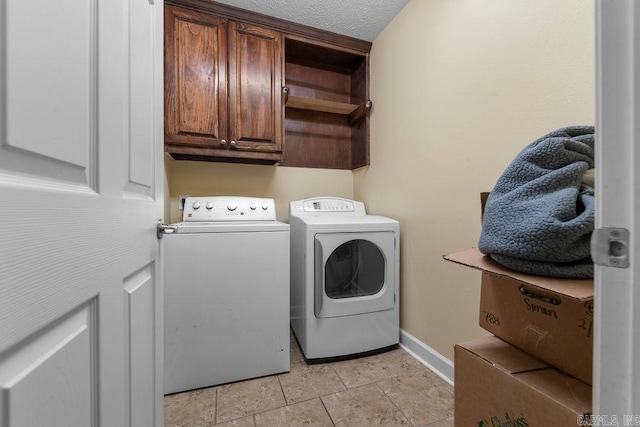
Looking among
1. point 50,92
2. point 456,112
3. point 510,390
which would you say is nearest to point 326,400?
point 510,390

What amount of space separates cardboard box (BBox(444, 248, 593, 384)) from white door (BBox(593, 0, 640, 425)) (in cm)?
15

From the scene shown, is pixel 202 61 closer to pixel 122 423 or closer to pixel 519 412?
pixel 122 423

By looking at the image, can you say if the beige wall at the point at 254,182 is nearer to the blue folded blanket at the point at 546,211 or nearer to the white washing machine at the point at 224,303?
the white washing machine at the point at 224,303

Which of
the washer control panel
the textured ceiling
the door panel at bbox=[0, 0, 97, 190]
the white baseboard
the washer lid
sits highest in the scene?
the textured ceiling

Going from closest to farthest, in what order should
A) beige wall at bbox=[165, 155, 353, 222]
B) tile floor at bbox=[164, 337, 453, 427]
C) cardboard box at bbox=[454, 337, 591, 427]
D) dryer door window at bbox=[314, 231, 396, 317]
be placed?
cardboard box at bbox=[454, 337, 591, 427] < tile floor at bbox=[164, 337, 453, 427] < dryer door window at bbox=[314, 231, 396, 317] < beige wall at bbox=[165, 155, 353, 222]

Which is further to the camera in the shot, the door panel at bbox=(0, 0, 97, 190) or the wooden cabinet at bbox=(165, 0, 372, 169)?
the wooden cabinet at bbox=(165, 0, 372, 169)

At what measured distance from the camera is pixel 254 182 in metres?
2.14

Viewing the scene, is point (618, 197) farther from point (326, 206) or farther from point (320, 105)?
point (320, 105)

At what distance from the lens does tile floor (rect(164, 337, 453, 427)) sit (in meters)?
1.17

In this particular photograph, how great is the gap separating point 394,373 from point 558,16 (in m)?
1.80

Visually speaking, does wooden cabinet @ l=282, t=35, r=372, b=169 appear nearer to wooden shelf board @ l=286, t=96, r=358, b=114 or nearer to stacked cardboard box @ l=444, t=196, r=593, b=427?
wooden shelf board @ l=286, t=96, r=358, b=114

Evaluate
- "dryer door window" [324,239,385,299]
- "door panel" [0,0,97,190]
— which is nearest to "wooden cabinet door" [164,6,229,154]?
"dryer door window" [324,239,385,299]

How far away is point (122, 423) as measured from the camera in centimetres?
56

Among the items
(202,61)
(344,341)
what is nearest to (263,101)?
(202,61)
